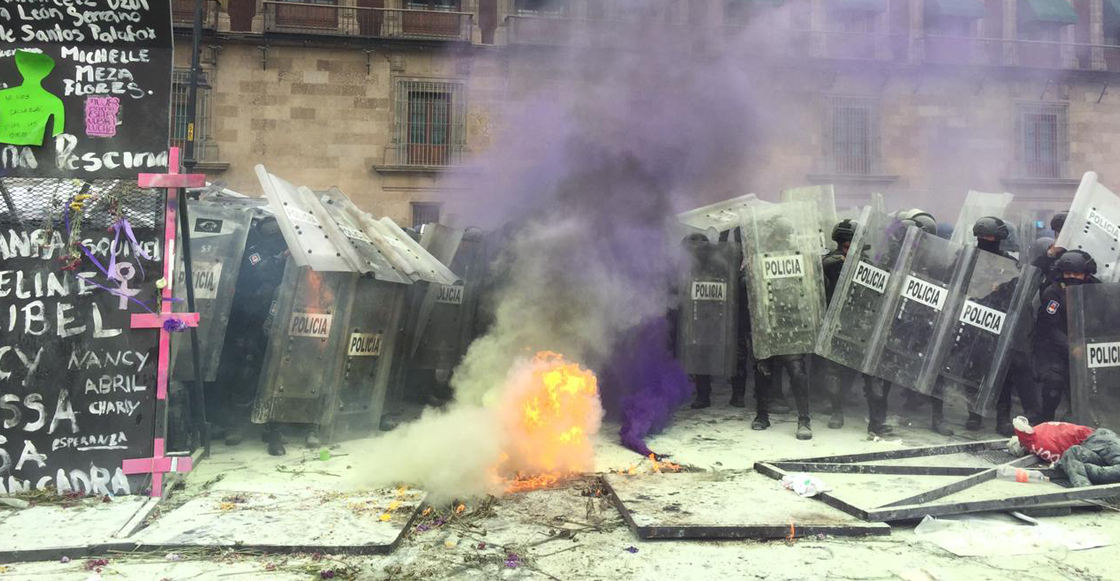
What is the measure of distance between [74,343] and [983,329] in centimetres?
696

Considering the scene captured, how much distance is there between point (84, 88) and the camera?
417cm

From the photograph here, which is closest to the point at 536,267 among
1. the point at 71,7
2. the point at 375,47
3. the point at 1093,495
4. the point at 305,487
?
the point at 305,487

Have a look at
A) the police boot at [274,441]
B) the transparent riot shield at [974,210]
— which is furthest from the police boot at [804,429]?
the police boot at [274,441]

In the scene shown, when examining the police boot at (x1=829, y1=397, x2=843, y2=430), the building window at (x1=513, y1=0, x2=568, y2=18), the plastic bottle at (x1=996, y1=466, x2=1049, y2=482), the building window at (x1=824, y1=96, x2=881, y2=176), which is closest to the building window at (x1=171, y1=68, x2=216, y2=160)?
the building window at (x1=513, y1=0, x2=568, y2=18)

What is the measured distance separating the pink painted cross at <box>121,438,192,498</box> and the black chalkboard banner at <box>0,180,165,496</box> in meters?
0.05

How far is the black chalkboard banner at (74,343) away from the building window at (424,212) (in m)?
14.4

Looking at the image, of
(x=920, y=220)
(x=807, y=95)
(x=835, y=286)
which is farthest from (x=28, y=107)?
(x=807, y=95)

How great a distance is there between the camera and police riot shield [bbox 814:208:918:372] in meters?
6.12

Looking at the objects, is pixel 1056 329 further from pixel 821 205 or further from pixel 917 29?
pixel 917 29

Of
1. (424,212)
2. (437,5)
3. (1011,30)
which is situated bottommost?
(424,212)

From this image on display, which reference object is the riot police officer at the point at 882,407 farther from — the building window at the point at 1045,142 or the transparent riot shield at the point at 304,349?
the building window at the point at 1045,142

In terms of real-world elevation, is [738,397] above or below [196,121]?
below

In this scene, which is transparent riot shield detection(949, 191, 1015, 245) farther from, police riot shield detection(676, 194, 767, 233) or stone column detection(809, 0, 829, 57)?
stone column detection(809, 0, 829, 57)

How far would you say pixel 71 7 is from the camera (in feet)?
13.6
